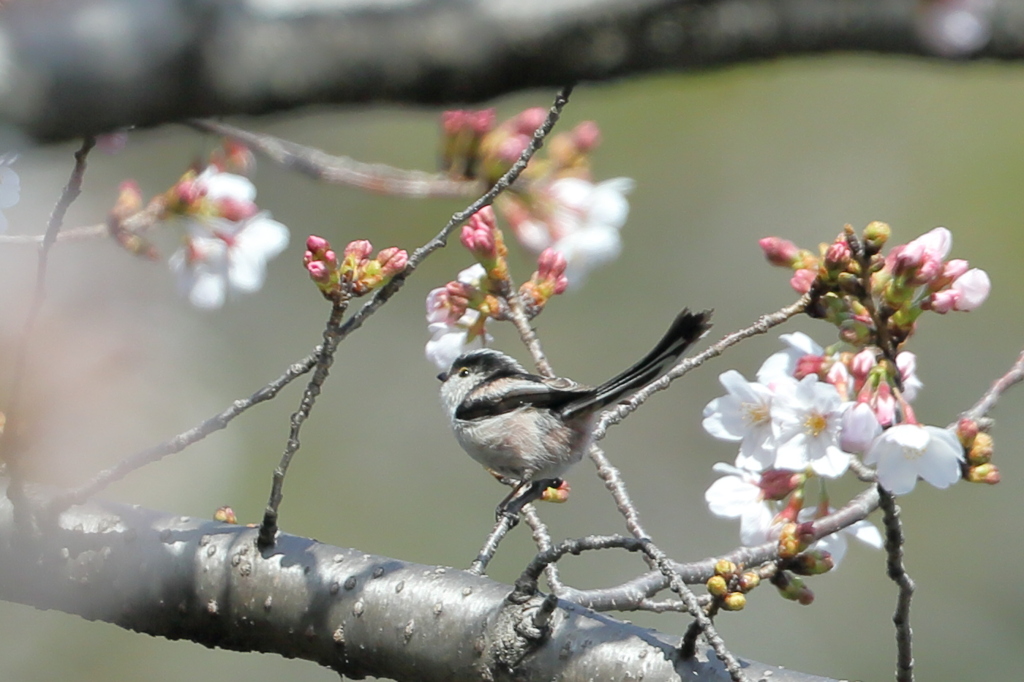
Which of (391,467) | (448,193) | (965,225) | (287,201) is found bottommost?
(448,193)

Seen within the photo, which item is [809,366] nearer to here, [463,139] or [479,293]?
[479,293]

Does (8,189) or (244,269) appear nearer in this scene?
(8,189)

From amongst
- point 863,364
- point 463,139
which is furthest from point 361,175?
point 863,364

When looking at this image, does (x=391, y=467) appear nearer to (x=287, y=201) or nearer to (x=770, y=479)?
(x=287, y=201)

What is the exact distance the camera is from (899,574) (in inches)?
46.6

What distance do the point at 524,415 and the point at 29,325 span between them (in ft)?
2.85

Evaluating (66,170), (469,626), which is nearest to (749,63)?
(469,626)

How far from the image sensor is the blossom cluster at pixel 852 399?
1.24 meters

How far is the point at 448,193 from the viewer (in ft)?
7.30

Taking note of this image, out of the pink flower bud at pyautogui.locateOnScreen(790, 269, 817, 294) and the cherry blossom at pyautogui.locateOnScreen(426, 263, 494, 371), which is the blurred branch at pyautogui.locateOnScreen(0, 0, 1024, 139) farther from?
the cherry blossom at pyautogui.locateOnScreen(426, 263, 494, 371)

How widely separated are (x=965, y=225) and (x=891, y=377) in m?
7.76

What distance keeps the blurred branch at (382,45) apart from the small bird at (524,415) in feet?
3.45

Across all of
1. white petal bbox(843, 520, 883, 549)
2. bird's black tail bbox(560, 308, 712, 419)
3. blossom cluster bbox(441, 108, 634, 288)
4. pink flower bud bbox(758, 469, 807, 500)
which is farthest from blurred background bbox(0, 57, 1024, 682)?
white petal bbox(843, 520, 883, 549)

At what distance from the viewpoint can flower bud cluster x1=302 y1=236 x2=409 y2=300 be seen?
4.71 feet
